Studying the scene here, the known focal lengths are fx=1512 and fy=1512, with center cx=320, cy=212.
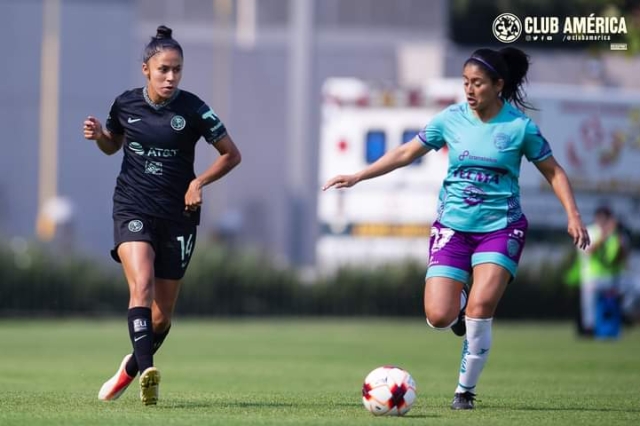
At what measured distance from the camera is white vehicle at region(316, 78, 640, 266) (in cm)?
3075

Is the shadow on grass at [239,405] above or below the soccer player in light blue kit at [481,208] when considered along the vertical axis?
below

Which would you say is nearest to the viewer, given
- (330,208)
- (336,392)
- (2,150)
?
(336,392)

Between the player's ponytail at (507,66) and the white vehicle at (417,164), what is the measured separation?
64.1 ft

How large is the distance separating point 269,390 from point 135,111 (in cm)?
323

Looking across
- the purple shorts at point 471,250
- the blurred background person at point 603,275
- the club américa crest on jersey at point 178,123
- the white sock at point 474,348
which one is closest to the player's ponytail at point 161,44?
the club américa crest on jersey at point 178,123

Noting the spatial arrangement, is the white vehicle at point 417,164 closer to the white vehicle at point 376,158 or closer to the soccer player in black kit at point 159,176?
the white vehicle at point 376,158

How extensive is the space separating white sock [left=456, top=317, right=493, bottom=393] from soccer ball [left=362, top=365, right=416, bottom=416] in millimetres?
673

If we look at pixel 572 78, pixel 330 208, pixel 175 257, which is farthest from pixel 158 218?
pixel 572 78

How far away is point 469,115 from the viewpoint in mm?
10500

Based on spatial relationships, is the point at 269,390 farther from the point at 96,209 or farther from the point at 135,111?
the point at 96,209

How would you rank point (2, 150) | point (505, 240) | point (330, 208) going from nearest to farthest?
point (505, 240), point (330, 208), point (2, 150)

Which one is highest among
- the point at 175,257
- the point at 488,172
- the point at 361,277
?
the point at 488,172

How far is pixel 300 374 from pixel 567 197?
601cm

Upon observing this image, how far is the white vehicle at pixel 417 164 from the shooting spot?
30750 mm
